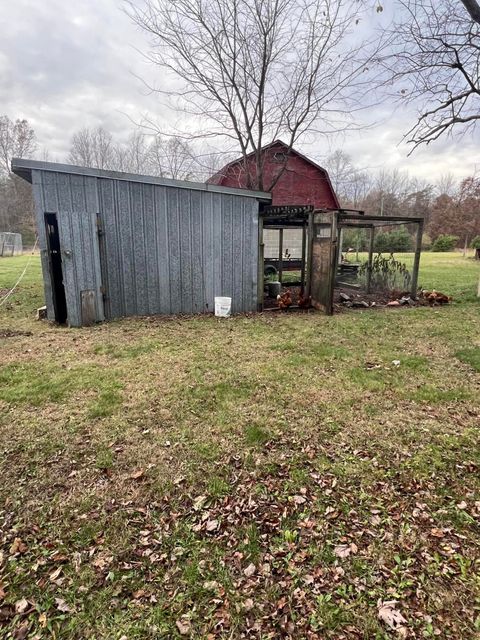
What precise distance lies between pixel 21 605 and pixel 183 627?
2.30ft

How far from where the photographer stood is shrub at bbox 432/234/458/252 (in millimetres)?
28828

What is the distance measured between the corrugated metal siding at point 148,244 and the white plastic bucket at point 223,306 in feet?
0.93

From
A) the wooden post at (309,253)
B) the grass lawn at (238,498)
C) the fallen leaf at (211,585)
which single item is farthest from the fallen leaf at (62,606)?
the wooden post at (309,253)

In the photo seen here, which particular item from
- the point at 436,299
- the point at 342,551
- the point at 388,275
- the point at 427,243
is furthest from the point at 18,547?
the point at 427,243

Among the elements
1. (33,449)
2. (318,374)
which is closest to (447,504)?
(318,374)

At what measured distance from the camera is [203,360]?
13.7 ft

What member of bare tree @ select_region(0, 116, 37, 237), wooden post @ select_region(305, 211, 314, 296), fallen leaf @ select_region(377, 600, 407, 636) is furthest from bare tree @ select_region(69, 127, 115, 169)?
fallen leaf @ select_region(377, 600, 407, 636)

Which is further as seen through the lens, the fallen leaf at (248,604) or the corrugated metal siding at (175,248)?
the corrugated metal siding at (175,248)

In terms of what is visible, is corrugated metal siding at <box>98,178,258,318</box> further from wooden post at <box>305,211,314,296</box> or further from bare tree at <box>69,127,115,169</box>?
bare tree at <box>69,127,115,169</box>

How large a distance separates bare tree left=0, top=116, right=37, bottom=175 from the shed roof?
28884 millimetres

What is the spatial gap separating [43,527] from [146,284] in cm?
487

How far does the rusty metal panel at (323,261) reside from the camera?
648cm

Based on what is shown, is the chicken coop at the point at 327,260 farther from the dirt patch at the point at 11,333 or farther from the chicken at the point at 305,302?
the dirt patch at the point at 11,333

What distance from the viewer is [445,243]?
29031mm
